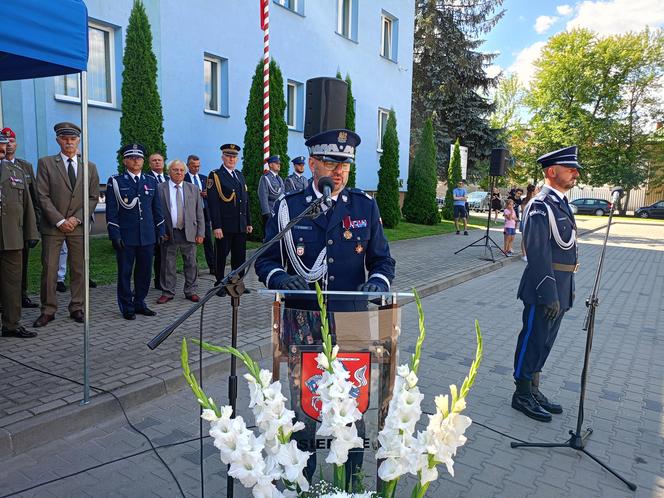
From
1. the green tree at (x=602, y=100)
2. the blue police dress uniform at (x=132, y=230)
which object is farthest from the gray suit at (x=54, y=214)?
Result: the green tree at (x=602, y=100)

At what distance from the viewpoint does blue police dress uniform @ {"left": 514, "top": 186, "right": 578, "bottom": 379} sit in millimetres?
4055

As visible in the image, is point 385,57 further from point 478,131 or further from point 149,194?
point 149,194

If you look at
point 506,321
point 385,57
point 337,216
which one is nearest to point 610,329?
point 506,321

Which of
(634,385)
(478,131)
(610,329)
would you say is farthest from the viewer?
(478,131)

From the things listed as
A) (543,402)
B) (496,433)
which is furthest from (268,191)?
(496,433)

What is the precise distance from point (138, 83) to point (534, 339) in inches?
370

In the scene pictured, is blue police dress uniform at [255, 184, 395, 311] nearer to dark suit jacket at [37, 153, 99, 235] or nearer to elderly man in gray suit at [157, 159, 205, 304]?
dark suit jacket at [37, 153, 99, 235]

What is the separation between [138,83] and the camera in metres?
10.5

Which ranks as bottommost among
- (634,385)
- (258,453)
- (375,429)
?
(634,385)

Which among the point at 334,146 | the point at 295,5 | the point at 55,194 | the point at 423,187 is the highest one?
the point at 295,5

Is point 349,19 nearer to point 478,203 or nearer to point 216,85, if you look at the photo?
point 216,85

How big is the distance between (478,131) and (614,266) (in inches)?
784

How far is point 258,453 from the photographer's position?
1613 millimetres

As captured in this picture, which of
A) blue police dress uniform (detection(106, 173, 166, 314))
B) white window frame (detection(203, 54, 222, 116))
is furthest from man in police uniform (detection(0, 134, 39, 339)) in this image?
white window frame (detection(203, 54, 222, 116))
